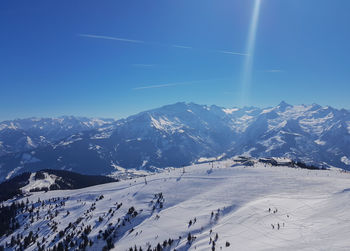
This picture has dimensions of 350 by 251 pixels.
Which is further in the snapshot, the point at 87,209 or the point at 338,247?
the point at 87,209

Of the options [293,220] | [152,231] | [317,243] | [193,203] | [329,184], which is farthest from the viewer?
[193,203]

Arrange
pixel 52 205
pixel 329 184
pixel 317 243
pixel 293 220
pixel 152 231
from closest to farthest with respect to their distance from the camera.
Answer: pixel 317 243
pixel 293 220
pixel 152 231
pixel 329 184
pixel 52 205

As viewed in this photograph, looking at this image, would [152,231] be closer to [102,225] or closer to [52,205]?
[102,225]

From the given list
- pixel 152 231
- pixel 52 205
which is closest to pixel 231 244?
pixel 152 231

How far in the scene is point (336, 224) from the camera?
3922 centimetres

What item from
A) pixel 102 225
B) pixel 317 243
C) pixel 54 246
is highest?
pixel 317 243

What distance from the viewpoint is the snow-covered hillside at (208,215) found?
41.9 meters

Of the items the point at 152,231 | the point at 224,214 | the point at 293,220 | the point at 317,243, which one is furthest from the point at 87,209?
the point at 317,243

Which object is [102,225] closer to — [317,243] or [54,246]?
[54,246]

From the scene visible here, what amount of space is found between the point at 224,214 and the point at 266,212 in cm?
1297

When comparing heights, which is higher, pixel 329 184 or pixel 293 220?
pixel 329 184

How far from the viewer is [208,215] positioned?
66.4 meters

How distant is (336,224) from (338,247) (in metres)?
12.4

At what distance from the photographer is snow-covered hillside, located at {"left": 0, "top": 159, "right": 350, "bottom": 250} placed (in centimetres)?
4191
